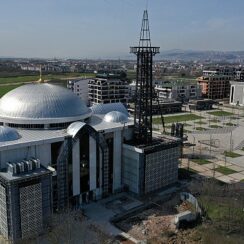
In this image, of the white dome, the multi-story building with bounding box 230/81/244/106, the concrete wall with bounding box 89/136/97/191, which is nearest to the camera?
the concrete wall with bounding box 89/136/97/191

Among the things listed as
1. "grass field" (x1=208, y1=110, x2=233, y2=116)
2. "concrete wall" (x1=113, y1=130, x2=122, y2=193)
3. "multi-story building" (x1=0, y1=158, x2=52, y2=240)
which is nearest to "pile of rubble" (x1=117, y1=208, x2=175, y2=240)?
"concrete wall" (x1=113, y1=130, x2=122, y2=193)

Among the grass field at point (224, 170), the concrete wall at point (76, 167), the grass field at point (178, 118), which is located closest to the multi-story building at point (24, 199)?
the concrete wall at point (76, 167)

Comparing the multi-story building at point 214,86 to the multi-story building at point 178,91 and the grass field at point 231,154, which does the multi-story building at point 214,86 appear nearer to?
the multi-story building at point 178,91

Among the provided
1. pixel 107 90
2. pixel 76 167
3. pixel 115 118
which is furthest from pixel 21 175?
pixel 107 90

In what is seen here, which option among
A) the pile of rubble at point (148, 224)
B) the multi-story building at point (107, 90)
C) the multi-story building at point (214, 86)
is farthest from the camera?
the multi-story building at point (214, 86)

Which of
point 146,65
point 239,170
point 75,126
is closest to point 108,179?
point 75,126

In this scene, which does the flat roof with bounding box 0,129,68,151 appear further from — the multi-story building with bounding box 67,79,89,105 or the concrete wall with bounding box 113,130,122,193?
the multi-story building with bounding box 67,79,89,105

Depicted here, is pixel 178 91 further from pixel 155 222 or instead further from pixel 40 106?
pixel 155 222
